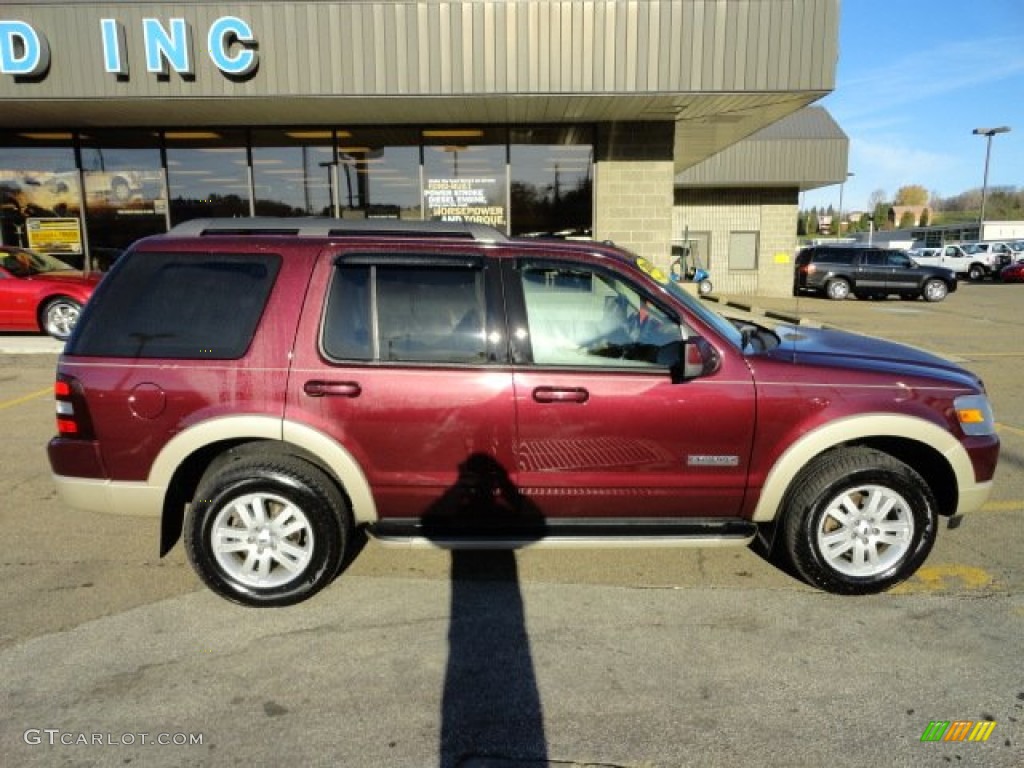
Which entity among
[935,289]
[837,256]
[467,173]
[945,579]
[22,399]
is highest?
[467,173]

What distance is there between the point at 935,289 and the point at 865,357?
2290 cm

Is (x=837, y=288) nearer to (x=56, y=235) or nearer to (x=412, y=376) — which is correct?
(x=56, y=235)

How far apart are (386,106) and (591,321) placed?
8417 mm

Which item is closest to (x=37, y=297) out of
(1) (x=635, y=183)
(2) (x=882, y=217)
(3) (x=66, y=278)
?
(3) (x=66, y=278)

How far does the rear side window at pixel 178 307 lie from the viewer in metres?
3.35

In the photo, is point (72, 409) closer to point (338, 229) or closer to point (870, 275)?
point (338, 229)

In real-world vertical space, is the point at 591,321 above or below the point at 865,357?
above

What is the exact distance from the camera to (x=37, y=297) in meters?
10.8

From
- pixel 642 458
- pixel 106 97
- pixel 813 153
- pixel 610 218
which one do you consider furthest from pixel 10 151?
pixel 813 153

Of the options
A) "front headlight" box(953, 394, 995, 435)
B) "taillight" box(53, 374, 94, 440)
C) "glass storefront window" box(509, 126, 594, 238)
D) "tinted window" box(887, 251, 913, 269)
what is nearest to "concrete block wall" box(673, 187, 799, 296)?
"tinted window" box(887, 251, 913, 269)

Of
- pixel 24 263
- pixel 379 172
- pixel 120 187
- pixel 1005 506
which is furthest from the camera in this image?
pixel 120 187

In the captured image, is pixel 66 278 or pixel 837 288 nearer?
pixel 66 278

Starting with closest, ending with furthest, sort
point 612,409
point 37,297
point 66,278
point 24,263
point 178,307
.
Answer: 1. point 612,409
2. point 178,307
3. point 37,297
4. point 66,278
5. point 24,263

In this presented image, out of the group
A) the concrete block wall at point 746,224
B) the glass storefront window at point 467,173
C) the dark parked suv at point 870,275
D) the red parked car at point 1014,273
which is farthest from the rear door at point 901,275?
the glass storefront window at point 467,173
